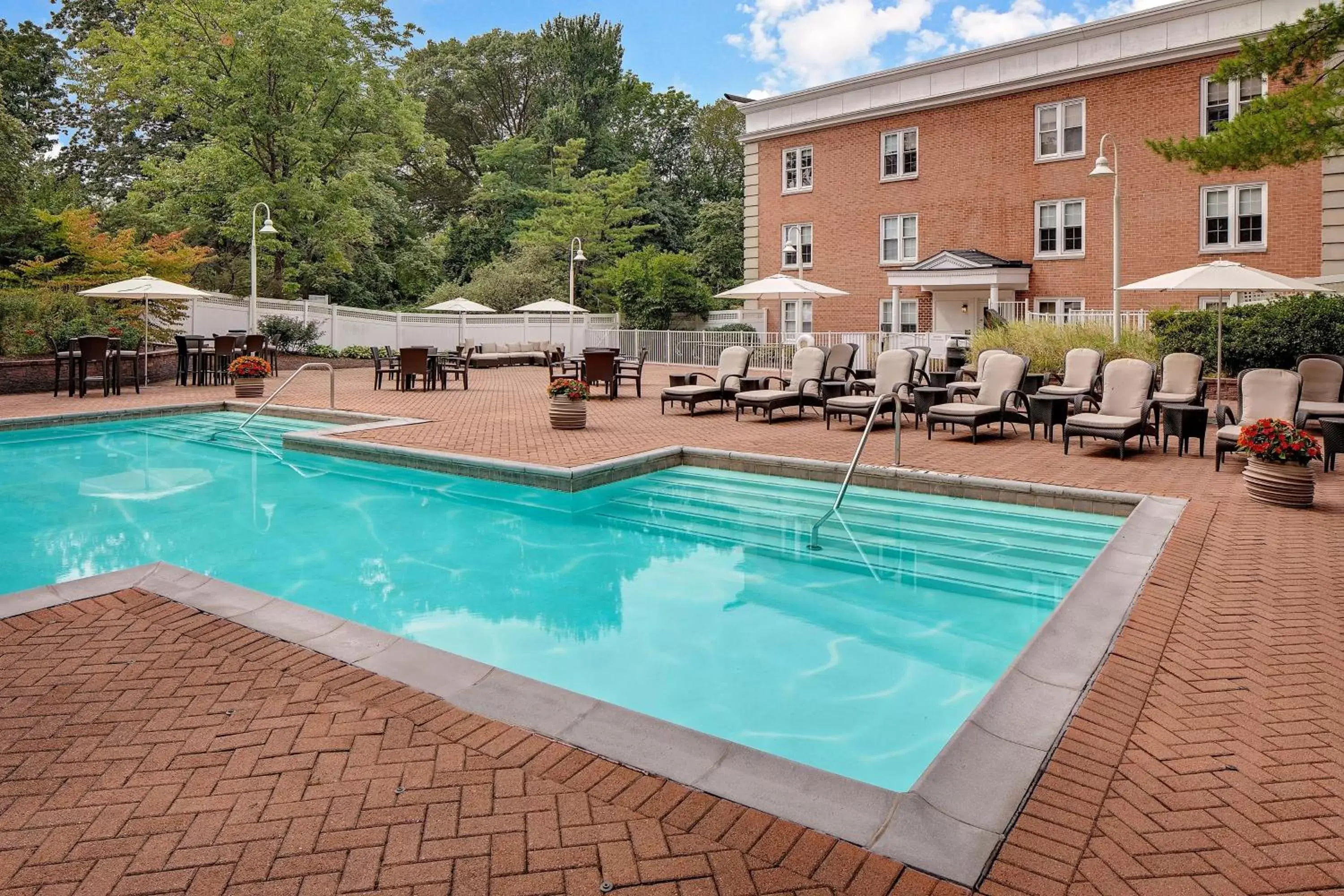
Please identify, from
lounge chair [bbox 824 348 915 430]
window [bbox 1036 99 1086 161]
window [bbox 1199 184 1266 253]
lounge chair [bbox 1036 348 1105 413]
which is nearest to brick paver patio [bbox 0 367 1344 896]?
lounge chair [bbox 1036 348 1105 413]

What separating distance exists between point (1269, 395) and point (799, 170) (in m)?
22.7

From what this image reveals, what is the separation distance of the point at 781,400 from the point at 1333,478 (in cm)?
728

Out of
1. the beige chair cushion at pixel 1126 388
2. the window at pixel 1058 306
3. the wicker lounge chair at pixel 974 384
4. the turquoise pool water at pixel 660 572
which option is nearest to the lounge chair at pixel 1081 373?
the wicker lounge chair at pixel 974 384

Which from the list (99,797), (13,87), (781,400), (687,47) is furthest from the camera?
(687,47)

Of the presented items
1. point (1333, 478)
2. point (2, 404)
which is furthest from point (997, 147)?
point (2, 404)

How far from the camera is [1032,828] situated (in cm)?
298

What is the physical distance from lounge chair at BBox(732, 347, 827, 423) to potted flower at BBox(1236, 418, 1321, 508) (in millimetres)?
6559

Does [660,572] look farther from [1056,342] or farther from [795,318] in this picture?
[795,318]

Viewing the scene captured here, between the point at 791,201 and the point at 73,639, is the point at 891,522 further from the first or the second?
the point at 791,201

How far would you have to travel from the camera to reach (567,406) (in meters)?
13.1

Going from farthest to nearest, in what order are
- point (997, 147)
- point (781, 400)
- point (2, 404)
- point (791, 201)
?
point (791, 201)
point (997, 147)
point (2, 404)
point (781, 400)

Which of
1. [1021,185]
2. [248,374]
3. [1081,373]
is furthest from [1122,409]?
[1021,185]

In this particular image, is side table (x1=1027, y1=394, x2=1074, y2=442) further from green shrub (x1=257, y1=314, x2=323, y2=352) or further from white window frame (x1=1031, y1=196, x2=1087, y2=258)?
green shrub (x1=257, y1=314, x2=323, y2=352)

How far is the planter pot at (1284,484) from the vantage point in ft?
25.4
